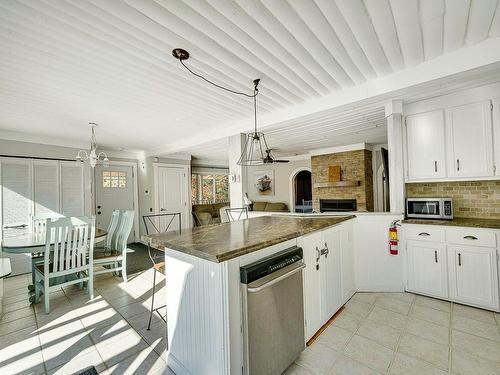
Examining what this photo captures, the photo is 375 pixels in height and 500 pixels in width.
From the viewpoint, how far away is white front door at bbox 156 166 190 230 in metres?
6.54

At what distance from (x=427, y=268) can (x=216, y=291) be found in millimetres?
2665

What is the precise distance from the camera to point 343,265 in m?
2.57

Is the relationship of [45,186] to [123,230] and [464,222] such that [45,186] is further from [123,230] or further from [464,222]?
[464,222]

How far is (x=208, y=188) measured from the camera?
27.8 ft

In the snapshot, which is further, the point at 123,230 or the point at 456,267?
the point at 123,230

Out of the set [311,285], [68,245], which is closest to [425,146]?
[311,285]

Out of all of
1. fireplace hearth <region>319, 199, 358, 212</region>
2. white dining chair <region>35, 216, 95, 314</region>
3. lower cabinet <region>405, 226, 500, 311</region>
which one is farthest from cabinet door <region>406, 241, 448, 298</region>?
white dining chair <region>35, 216, 95, 314</region>

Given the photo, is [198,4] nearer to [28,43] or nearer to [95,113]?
[28,43]

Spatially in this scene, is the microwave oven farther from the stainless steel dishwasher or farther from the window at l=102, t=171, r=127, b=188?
the window at l=102, t=171, r=127, b=188

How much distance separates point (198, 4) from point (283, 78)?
125 cm

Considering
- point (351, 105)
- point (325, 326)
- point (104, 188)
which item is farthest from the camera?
point (104, 188)

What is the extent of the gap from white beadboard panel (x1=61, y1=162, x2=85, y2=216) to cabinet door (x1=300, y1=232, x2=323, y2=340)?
5093 mm

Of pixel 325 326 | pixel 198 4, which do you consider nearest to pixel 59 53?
pixel 198 4

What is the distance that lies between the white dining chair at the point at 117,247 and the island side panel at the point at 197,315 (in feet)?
6.98
